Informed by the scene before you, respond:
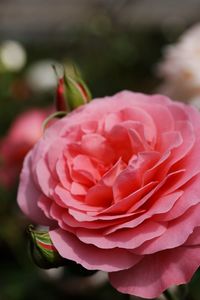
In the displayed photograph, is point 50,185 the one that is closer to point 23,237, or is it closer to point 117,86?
point 23,237

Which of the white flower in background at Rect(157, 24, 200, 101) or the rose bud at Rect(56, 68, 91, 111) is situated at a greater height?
the rose bud at Rect(56, 68, 91, 111)

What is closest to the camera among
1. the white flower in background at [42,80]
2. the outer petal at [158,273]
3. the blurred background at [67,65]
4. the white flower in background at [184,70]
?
the outer petal at [158,273]

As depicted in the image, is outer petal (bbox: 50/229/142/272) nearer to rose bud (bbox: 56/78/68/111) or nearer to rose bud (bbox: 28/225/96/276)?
rose bud (bbox: 28/225/96/276)

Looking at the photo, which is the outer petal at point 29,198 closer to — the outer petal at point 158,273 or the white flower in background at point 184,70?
the outer petal at point 158,273

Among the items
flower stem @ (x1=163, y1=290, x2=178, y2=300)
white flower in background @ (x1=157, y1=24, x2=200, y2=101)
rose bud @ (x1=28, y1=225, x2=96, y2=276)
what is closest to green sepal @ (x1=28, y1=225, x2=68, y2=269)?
rose bud @ (x1=28, y1=225, x2=96, y2=276)

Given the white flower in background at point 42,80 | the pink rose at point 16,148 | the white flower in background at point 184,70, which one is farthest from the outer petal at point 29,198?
the white flower in background at point 42,80

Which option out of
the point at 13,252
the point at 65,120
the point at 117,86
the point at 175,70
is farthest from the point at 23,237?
the point at 117,86
